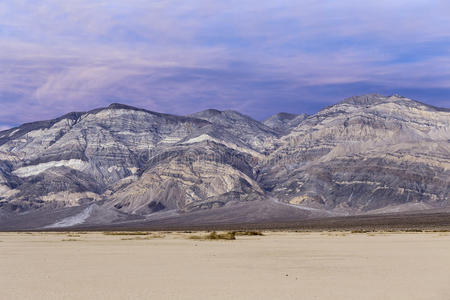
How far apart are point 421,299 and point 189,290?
7.07m

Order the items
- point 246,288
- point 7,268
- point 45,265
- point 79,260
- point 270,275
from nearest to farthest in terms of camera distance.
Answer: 1. point 246,288
2. point 270,275
3. point 7,268
4. point 45,265
5. point 79,260

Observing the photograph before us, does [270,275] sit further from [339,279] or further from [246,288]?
[246,288]

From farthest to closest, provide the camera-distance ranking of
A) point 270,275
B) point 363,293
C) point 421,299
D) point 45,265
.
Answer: point 45,265 → point 270,275 → point 363,293 → point 421,299

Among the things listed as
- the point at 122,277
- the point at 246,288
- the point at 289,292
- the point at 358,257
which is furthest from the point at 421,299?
the point at 358,257

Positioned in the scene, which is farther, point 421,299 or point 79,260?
point 79,260

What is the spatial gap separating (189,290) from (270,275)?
19.5 feet

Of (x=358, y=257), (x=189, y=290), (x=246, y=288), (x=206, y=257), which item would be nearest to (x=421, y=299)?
(x=246, y=288)

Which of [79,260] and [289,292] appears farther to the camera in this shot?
[79,260]

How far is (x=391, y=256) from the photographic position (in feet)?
123

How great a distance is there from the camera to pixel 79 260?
35.3 metres

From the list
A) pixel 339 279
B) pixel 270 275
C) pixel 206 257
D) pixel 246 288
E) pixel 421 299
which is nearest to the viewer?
pixel 421 299

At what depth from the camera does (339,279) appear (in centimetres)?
2494

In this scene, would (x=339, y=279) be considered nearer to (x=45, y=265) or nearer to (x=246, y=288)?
(x=246, y=288)

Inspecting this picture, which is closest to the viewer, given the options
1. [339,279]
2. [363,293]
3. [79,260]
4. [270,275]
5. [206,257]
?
[363,293]
